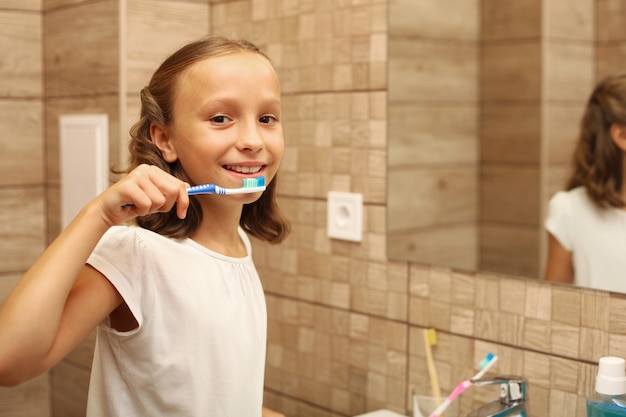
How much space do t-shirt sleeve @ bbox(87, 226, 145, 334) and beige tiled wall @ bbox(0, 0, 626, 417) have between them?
0.61m

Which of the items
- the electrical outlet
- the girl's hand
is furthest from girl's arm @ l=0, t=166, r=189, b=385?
the electrical outlet

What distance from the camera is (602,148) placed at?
152 centimetres

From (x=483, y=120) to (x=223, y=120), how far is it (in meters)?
0.97

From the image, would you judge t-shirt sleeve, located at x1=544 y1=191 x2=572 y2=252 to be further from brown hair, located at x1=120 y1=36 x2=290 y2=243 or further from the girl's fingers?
the girl's fingers

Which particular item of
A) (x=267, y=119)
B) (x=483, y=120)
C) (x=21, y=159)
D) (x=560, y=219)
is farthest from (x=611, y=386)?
(x=21, y=159)

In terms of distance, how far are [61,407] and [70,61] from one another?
2.52 feet

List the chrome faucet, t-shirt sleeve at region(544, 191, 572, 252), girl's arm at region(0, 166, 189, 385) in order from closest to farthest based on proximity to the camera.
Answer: girl's arm at region(0, 166, 189, 385) < the chrome faucet < t-shirt sleeve at region(544, 191, 572, 252)

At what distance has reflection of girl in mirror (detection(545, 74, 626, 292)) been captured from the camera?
1.35 m

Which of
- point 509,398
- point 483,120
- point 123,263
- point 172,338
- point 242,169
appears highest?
point 483,120

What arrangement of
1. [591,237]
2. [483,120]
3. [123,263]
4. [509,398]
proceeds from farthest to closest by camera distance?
1. [483,120]
2. [591,237]
3. [509,398]
4. [123,263]

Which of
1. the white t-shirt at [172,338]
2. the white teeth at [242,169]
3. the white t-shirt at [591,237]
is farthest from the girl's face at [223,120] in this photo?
the white t-shirt at [591,237]

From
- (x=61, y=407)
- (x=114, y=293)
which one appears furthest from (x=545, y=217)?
(x=61, y=407)

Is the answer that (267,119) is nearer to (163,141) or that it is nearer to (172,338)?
(163,141)

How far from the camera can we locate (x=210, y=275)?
110 centimetres
